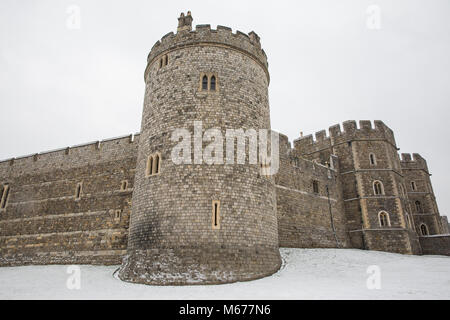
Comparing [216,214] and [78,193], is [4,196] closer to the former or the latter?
[78,193]

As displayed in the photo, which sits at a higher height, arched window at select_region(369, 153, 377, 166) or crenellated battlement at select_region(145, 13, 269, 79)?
crenellated battlement at select_region(145, 13, 269, 79)

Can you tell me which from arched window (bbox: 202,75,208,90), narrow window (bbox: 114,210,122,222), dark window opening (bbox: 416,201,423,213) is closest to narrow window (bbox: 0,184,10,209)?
narrow window (bbox: 114,210,122,222)

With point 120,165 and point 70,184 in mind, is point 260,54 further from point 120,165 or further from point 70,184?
point 70,184

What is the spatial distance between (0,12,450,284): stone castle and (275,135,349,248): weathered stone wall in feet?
0.26

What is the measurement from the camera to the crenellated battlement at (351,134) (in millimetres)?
20781

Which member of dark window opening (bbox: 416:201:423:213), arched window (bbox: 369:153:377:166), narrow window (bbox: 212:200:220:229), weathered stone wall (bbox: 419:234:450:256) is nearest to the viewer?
narrow window (bbox: 212:200:220:229)

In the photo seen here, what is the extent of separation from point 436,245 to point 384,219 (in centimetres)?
550

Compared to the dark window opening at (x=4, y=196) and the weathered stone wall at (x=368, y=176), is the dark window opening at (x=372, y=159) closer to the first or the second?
the weathered stone wall at (x=368, y=176)

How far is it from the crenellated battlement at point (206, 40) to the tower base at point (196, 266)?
8.12m

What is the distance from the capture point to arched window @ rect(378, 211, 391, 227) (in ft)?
61.1

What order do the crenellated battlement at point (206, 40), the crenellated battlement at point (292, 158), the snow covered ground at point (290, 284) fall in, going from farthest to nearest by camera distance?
the crenellated battlement at point (292, 158) → the crenellated battlement at point (206, 40) → the snow covered ground at point (290, 284)

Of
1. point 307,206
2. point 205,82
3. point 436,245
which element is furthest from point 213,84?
point 436,245

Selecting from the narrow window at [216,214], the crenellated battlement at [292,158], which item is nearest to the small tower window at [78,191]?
the narrow window at [216,214]

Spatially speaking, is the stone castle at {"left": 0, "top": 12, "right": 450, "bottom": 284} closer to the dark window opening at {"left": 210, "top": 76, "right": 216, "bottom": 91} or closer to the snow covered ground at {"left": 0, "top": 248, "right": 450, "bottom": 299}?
the dark window opening at {"left": 210, "top": 76, "right": 216, "bottom": 91}
